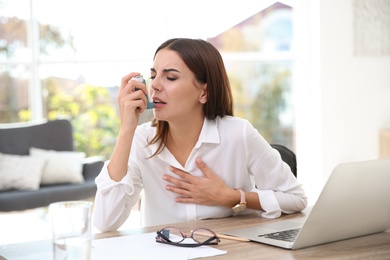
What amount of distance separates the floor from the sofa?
24 cm

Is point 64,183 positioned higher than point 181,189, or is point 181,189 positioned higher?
point 181,189

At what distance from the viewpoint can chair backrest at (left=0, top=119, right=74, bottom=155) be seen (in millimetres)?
5648

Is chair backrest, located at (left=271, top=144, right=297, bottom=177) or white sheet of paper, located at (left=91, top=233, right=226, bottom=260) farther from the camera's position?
chair backrest, located at (left=271, top=144, right=297, bottom=177)

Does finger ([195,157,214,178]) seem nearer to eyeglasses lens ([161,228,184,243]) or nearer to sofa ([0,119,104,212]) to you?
eyeglasses lens ([161,228,184,243])

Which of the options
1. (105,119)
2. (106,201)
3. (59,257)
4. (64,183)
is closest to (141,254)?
(59,257)

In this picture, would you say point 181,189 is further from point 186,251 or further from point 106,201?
point 186,251

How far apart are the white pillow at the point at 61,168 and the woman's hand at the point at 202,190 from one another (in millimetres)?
3430

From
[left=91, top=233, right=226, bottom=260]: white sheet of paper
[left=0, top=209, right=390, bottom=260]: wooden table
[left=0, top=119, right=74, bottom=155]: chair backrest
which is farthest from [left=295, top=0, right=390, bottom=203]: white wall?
[left=91, top=233, right=226, bottom=260]: white sheet of paper

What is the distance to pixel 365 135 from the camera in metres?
6.97

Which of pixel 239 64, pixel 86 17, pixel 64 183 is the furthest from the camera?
pixel 239 64

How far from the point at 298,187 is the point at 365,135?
15.8ft

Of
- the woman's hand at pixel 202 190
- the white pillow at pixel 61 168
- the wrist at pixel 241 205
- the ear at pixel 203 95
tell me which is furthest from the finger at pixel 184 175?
the white pillow at pixel 61 168

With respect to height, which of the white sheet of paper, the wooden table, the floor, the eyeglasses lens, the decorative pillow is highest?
the eyeglasses lens

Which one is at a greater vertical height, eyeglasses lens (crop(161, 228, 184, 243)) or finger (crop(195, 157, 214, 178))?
finger (crop(195, 157, 214, 178))
